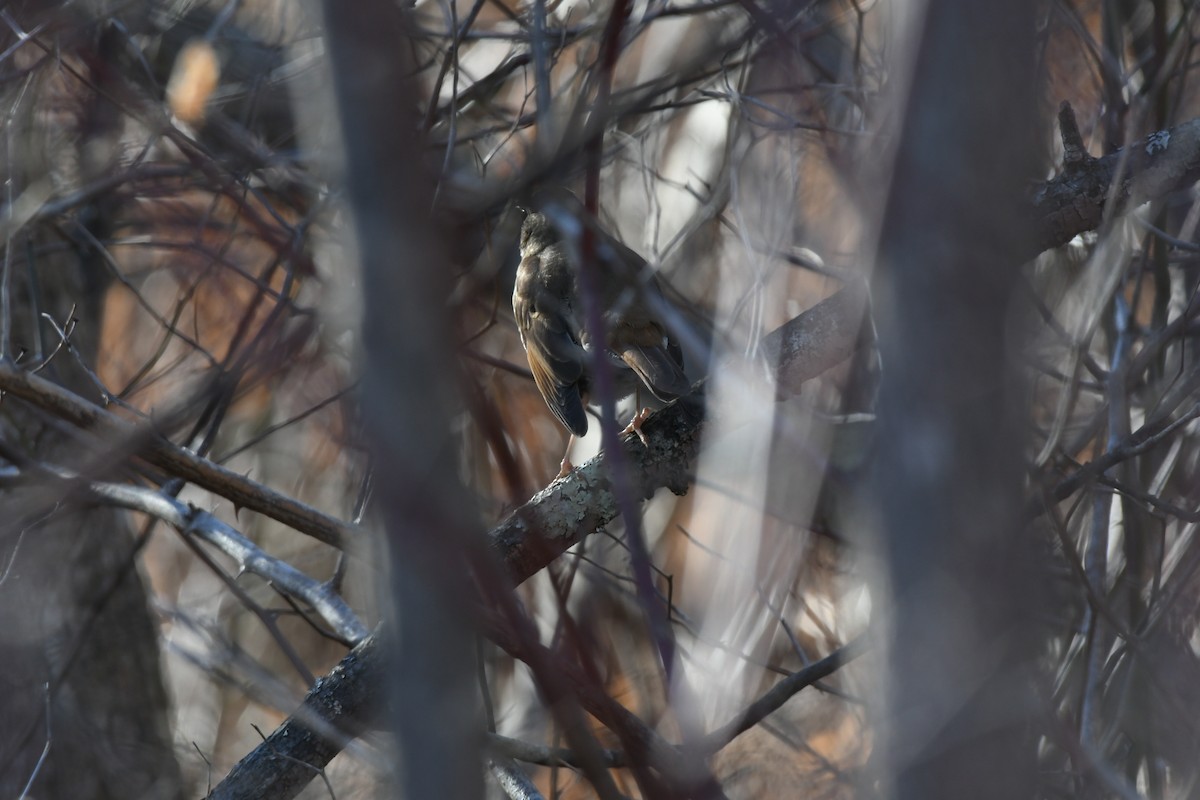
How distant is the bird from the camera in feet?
11.8

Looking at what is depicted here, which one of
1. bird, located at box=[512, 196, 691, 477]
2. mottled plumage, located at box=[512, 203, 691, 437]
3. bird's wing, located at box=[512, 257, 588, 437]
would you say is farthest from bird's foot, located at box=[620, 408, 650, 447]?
bird's wing, located at box=[512, 257, 588, 437]

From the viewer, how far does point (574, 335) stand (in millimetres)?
4309

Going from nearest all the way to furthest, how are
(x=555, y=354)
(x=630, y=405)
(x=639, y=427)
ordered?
(x=639, y=427) < (x=555, y=354) < (x=630, y=405)

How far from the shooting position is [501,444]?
1176 mm

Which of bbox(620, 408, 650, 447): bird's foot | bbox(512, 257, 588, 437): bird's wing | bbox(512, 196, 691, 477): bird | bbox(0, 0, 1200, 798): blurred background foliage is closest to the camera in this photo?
bbox(0, 0, 1200, 798): blurred background foliage

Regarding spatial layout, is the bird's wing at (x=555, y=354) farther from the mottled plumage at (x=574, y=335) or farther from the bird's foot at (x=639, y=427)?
the bird's foot at (x=639, y=427)

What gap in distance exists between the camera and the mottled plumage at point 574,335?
143 inches

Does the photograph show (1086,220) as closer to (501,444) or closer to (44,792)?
(501,444)

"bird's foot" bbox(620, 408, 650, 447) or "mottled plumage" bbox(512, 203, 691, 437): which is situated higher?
"mottled plumage" bbox(512, 203, 691, 437)

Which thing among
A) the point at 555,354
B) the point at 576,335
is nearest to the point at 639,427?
the point at 555,354

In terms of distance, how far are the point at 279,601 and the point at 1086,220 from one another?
7435 millimetres

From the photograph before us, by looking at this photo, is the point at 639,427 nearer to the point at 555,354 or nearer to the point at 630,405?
the point at 555,354

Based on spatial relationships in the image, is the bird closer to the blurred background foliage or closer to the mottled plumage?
the mottled plumage

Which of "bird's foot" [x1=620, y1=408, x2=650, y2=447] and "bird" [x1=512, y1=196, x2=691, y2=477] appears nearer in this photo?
"bird's foot" [x1=620, y1=408, x2=650, y2=447]
